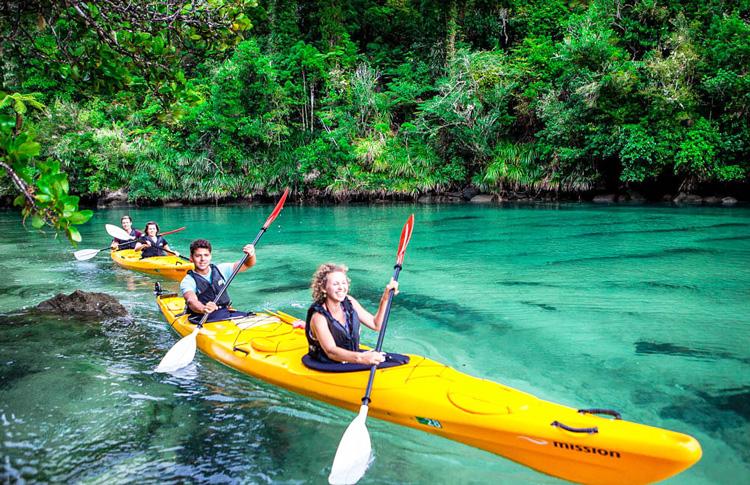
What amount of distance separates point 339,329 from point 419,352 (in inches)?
58.2

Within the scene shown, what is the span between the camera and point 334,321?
3.21 metres

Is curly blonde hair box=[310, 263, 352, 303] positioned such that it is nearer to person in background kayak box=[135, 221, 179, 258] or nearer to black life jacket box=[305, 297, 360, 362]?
black life jacket box=[305, 297, 360, 362]

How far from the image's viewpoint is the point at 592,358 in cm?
426

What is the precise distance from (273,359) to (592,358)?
2.66 metres

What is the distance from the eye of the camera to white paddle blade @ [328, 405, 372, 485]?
2.51m

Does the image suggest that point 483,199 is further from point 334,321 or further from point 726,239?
point 334,321

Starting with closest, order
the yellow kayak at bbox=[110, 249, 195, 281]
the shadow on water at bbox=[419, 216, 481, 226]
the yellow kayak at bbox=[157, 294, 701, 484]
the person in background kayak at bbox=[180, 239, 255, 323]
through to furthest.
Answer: the yellow kayak at bbox=[157, 294, 701, 484]
the person in background kayak at bbox=[180, 239, 255, 323]
the yellow kayak at bbox=[110, 249, 195, 281]
the shadow on water at bbox=[419, 216, 481, 226]

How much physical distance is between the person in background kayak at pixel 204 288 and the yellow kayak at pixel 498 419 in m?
0.87

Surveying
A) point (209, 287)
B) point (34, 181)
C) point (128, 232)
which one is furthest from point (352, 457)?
point (128, 232)

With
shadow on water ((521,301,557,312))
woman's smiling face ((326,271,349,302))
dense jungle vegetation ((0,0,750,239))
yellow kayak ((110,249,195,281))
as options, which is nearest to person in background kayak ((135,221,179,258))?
yellow kayak ((110,249,195,281))

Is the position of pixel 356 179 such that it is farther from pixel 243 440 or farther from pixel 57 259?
pixel 243 440

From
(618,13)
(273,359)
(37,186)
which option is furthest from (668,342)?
(618,13)

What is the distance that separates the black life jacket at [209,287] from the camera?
466 cm

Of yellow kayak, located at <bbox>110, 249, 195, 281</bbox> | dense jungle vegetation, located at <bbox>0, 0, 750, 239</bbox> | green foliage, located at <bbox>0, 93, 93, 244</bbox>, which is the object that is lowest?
yellow kayak, located at <bbox>110, 249, 195, 281</bbox>
